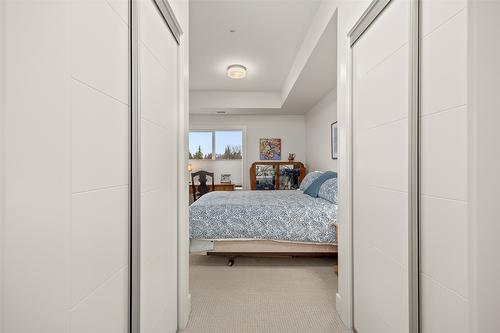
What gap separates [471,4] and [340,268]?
5.43ft

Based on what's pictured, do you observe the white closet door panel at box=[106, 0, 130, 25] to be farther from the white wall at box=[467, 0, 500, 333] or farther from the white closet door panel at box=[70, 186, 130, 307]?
the white wall at box=[467, 0, 500, 333]

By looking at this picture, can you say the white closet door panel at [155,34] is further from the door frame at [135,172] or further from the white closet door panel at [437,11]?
the white closet door panel at [437,11]

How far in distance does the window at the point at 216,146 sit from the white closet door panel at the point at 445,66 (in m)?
5.27

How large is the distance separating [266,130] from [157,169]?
4.89 m

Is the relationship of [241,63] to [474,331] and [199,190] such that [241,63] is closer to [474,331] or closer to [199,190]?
[199,190]

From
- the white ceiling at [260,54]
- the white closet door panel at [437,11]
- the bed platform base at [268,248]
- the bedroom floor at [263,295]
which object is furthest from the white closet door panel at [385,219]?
the white ceiling at [260,54]

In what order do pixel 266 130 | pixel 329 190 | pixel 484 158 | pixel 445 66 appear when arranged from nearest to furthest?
pixel 484 158, pixel 445 66, pixel 329 190, pixel 266 130

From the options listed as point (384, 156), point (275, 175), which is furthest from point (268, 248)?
point (275, 175)

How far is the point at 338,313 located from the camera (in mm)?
1978

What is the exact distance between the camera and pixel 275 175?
5.72 meters

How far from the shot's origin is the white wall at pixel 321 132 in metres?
4.35

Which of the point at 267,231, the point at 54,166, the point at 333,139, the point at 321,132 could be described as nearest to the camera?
the point at 54,166

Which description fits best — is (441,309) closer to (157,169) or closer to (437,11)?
(437,11)

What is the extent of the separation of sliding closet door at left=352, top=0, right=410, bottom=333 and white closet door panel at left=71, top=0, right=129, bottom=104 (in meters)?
1.13
